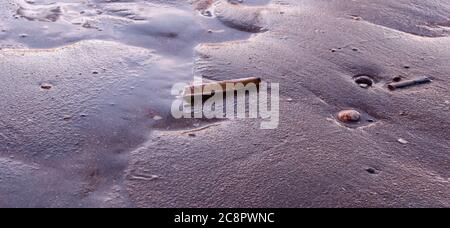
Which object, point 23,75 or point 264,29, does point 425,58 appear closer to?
point 264,29

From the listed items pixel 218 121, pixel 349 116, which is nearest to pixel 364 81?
pixel 349 116

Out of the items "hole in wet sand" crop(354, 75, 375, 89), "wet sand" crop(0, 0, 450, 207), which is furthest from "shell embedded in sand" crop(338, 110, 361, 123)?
"hole in wet sand" crop(354, 75, 375, 89)

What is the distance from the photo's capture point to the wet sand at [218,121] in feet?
8.87

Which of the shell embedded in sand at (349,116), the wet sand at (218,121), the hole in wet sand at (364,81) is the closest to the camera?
the wet sand at (218,121)

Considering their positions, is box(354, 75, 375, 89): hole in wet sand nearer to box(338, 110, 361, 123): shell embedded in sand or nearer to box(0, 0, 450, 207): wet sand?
box(0, 0, 450, 207): wet sand

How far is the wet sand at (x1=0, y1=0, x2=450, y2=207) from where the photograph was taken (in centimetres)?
271

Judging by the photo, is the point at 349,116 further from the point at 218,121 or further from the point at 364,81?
the point at 218,121

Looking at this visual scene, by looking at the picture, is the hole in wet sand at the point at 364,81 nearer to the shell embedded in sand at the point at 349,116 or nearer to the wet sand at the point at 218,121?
the wet sand at the point at 218,121

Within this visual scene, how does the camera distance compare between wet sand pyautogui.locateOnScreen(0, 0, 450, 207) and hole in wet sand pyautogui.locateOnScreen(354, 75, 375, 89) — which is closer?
wet sand pyautogui.locateOnScreen(0, 0, 450, 207)

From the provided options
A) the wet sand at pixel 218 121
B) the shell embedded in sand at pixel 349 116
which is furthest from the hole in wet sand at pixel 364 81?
the shell embedded in sand at pixel 349 116

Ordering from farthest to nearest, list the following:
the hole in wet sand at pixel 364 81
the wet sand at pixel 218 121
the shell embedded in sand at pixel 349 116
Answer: the hole in wet sand at pixel 364 81, the shell embedded in sand at pixel 349 116, the wet sand at pixel 218 121

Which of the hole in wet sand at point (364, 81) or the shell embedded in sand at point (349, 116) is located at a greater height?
the hole in wet sand at point (364, 81)

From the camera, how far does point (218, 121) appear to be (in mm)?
3270
